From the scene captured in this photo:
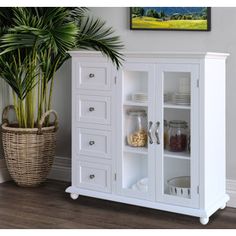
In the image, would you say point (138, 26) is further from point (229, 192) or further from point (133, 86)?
point (229, 192)

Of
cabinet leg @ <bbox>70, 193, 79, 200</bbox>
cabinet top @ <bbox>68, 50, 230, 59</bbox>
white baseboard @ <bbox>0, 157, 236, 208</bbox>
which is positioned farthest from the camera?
white baseboard @ <bbox>0, 157, 236, 208</bbox>


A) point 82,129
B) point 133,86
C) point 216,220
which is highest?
point 133,86

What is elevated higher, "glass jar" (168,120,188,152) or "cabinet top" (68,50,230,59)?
"cabinet top" (68,50,230,59)

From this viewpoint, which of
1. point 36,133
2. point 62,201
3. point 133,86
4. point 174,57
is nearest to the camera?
point 174,57

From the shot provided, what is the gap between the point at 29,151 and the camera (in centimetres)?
423

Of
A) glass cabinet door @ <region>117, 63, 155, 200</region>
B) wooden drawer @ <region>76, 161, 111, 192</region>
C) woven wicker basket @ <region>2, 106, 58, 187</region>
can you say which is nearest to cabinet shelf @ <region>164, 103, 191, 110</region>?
glass cabinet door @ <region>117, 63, 155, 200</region>

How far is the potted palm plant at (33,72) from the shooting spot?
3.96 metres

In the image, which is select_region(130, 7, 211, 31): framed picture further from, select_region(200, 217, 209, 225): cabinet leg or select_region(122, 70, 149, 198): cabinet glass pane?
select_region(200, 217, 209, 225): cabinet leg

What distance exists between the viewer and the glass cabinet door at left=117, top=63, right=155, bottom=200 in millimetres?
3566

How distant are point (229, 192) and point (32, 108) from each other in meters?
1.64

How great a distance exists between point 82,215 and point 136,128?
69 cm

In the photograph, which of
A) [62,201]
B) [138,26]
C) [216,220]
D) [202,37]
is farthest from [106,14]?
[216,220]

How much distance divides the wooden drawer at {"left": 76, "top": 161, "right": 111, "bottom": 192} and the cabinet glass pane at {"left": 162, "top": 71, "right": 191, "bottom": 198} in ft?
1.43
